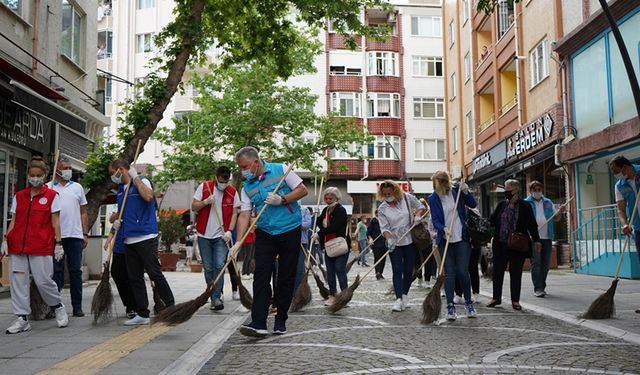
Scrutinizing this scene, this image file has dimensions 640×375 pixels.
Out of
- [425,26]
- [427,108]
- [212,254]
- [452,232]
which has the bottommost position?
[212,254]

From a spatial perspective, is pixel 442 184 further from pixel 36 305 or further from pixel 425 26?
pixel 425 26

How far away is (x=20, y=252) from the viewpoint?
7570 mm

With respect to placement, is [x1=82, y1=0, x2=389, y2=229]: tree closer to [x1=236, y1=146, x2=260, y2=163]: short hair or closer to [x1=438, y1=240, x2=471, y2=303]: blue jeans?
[x1=236, y1=146, x2=260, y2=163]: short hair

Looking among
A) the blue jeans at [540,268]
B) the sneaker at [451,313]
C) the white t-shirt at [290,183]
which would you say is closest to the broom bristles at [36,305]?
the white t-shirt at [290,183]

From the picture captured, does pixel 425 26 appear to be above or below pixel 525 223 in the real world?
above

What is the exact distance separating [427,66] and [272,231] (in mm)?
42151

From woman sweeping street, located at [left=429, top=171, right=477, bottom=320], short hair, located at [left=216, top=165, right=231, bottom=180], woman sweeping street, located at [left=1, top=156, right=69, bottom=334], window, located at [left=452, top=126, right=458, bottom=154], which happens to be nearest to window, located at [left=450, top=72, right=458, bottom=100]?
window, located at [left=452, top=126, right=458, bottom=154]

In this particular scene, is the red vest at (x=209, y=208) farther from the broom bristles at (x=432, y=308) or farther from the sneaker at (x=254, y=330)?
the broom bristles at (x=432, y=308)

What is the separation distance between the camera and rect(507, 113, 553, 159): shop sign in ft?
67.6

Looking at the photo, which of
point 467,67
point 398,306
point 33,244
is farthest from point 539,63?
point 33,244

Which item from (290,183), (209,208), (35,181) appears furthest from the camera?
(209,208)

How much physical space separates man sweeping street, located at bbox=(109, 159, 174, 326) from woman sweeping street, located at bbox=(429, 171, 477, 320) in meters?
3.40

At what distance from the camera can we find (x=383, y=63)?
4694 cm

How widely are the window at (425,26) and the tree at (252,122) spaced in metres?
18.7
